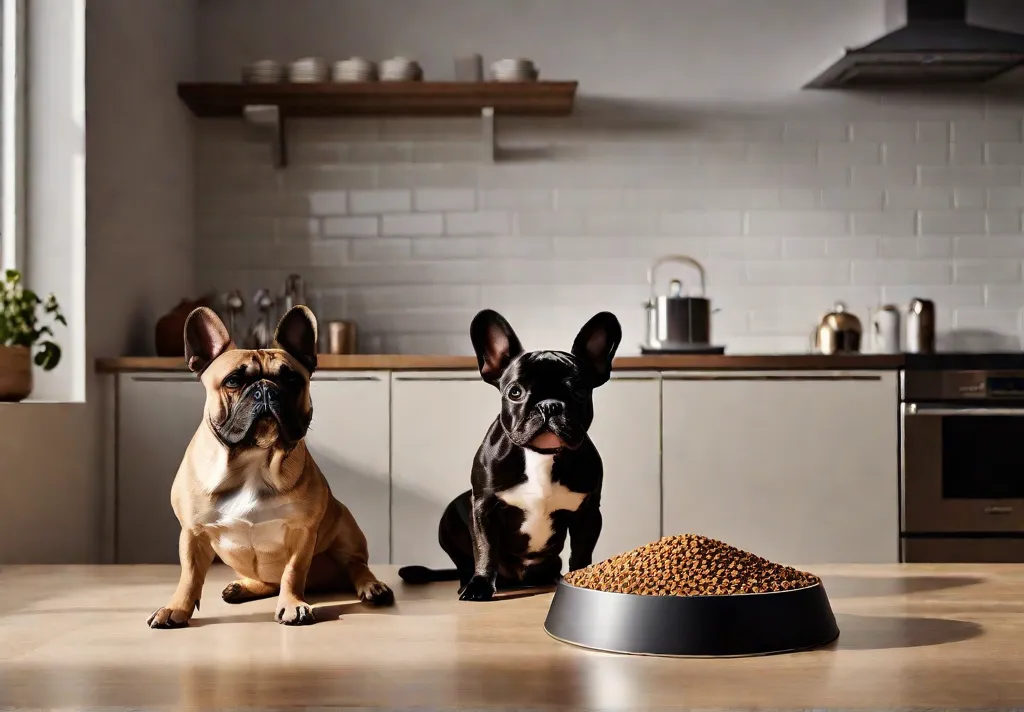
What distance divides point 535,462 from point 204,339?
14.4 inches

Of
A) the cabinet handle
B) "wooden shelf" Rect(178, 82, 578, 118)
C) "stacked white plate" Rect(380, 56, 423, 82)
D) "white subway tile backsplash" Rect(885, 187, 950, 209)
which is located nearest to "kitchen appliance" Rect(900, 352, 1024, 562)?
the cabinet handle

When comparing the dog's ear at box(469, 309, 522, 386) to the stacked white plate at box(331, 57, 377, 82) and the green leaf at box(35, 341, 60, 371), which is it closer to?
the green leaf at box(35, 341, 60, 371)

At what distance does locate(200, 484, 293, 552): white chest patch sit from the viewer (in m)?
1.02

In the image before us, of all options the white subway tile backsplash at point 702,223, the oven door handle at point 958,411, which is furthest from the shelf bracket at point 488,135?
the oven door handle at point 958,411

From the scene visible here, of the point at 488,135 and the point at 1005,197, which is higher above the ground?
the point at 488,135

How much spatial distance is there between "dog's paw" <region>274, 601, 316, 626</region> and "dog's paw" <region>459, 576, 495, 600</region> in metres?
0.17

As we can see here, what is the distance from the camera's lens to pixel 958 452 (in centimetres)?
321

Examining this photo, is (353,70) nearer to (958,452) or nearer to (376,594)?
(958,452)

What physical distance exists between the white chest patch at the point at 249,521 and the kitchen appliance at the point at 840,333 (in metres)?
2.91

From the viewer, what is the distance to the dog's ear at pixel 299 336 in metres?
1.06

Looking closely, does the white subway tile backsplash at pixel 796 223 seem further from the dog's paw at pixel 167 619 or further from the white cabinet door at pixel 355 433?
the dog's paw at pixel 167 619

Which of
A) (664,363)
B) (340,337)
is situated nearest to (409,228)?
(340,337)

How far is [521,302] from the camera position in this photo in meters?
3.91

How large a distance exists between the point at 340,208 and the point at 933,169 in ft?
7.39
